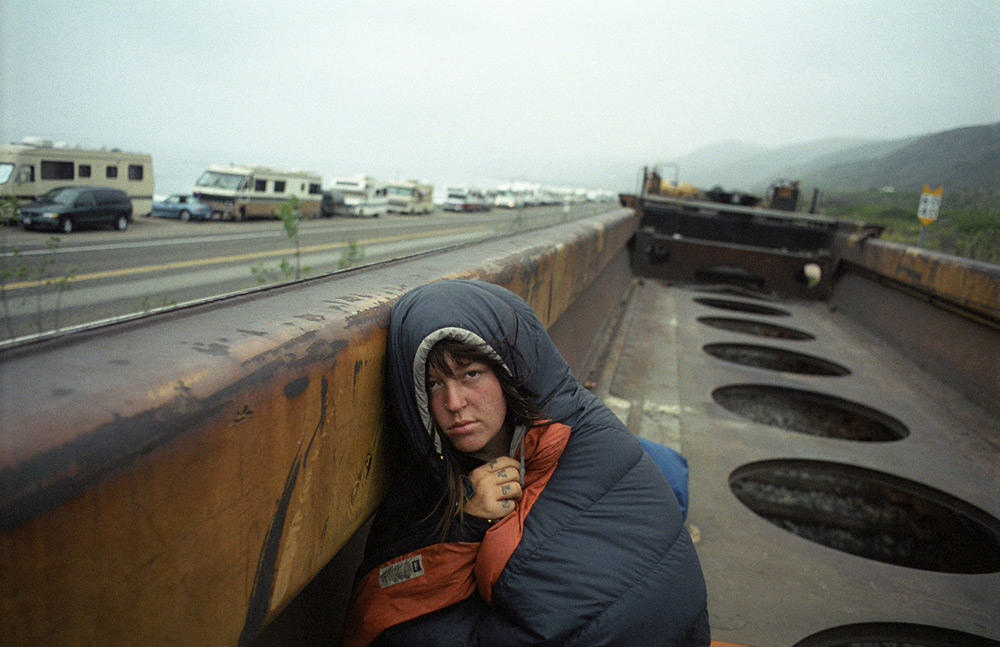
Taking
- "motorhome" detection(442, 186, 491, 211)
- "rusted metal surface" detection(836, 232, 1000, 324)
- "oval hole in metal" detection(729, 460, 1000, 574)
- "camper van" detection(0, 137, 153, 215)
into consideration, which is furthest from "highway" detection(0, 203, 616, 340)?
"motorhome" detection(442, 186, 491, 211)

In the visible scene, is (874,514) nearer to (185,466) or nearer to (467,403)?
(467,403)

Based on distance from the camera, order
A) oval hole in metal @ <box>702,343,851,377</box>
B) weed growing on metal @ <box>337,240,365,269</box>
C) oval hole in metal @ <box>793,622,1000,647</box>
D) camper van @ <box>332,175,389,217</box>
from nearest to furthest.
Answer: oval hole in metal @ <box>793,622,1000,647</box>, oval hole in metal @ <box>702,343,851,377</box>, weed growing on metal @ <box>337,240,365,269</box>, camper van @ <box>332,175,389,217</box>

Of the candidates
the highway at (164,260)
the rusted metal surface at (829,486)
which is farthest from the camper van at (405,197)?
the rusted metal surface at (829,486)

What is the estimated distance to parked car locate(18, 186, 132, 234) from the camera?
655 inches

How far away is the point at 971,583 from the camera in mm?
2703

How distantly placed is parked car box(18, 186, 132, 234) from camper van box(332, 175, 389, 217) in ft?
69.1

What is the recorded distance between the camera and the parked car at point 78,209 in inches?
655

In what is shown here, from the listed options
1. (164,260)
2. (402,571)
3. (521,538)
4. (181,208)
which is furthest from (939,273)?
(181,208)

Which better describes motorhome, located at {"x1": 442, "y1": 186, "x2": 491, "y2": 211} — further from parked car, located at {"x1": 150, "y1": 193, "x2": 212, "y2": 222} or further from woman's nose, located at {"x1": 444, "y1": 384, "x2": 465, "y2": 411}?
woman's nose, located at {"x1": 444, "y1": 384, "x2": 465, "y2": 411}

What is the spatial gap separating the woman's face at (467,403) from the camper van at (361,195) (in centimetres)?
4308

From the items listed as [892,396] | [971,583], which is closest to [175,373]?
[971,583]

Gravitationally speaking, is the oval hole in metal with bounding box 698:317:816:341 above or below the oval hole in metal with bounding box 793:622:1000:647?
above

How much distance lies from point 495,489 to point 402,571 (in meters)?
0.29

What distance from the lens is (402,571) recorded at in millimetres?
1480
